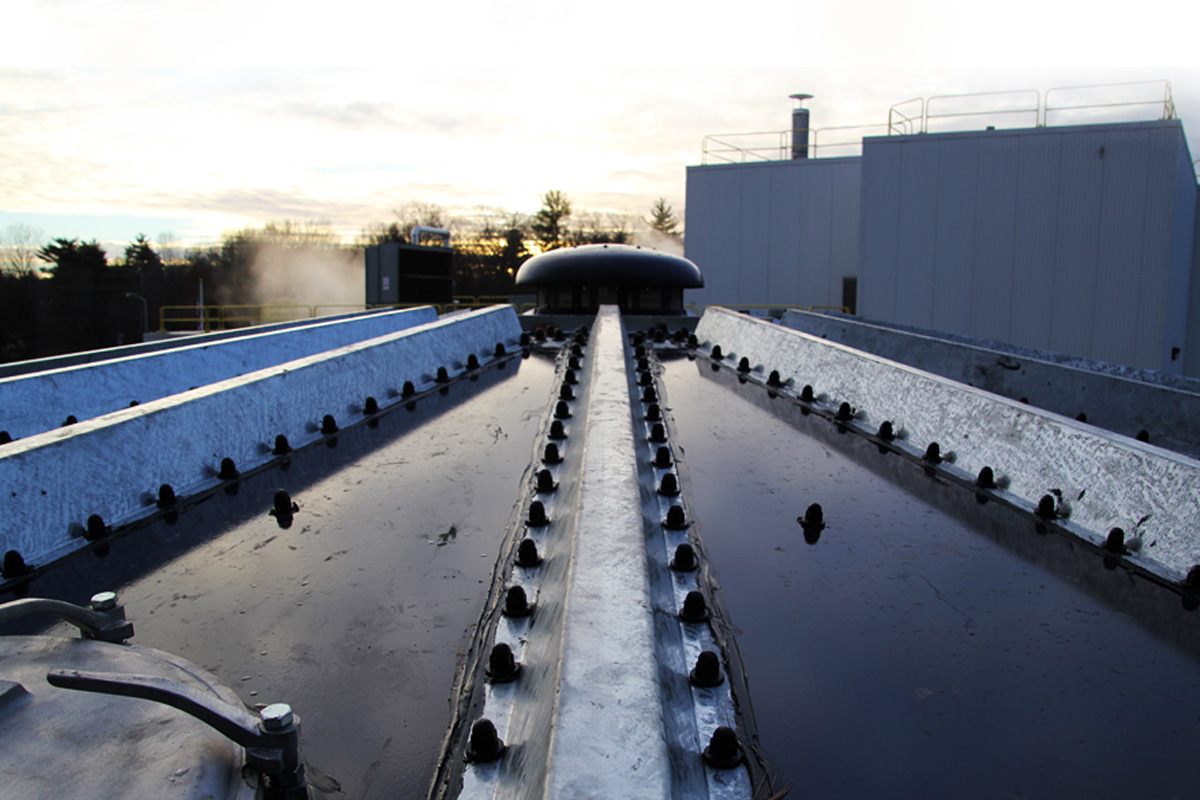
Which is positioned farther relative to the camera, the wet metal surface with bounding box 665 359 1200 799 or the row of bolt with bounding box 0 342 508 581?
the row of bolt with bounding box 0 342 508 581

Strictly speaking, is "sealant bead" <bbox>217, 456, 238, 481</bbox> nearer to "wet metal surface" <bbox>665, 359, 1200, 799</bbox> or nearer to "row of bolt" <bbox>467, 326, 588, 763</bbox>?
"row of bolt" <bbox>467, 326, 588, 763</bbox>

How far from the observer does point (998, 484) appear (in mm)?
2902

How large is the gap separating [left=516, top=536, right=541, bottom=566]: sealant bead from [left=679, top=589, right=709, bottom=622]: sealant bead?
51 centimetres

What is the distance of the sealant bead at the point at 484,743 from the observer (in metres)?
1.36

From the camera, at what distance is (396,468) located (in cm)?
325

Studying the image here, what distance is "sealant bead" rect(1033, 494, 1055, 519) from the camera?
101 inches

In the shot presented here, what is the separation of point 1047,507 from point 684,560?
1.42 meters

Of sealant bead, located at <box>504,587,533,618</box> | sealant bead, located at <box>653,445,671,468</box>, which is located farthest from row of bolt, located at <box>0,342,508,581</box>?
sealant bead, located at <box>653,445,671,468</box>

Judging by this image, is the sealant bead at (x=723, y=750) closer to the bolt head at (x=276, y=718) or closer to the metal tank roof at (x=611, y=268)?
the bolt head at (x=276, y=718)

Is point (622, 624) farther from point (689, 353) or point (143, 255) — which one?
point (143, 255)

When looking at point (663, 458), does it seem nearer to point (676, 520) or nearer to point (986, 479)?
point (676, 520)

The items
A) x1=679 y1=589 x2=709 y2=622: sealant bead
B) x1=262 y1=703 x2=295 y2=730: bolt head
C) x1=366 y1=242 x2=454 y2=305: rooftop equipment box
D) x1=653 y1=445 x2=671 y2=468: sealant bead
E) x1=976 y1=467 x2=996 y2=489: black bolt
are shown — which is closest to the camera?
x1=262 y1=703 x2=295 y2=730: bolt head

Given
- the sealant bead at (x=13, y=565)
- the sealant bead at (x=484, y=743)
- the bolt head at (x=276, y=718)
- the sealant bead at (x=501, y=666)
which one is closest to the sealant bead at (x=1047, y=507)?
the sealant bead at (x=501, y=666)

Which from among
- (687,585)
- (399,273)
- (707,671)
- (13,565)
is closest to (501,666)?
(707,671)
